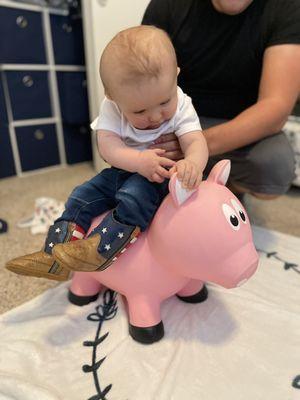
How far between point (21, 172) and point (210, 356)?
1.31 meters

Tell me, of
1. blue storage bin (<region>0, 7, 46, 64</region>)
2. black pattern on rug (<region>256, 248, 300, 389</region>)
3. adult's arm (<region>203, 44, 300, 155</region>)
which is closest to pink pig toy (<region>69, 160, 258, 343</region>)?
adult's arm (<region>203, 44, 300, 155</region>)

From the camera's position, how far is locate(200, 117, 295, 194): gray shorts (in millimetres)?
971

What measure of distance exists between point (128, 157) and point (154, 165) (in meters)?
0.05

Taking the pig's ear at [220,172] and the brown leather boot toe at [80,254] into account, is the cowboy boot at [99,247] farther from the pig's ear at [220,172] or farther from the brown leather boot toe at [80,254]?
the pig's ear at [220,172]

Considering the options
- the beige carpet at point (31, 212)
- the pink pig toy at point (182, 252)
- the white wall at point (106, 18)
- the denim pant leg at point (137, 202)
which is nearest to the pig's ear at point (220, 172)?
the pink pig toy at point (182, 252)

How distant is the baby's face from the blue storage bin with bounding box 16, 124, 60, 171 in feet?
3.69

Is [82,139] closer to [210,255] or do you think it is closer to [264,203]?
[264,203]

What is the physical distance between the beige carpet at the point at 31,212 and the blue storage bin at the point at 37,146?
0.06 m

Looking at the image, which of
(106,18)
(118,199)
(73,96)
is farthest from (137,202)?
(73,96)

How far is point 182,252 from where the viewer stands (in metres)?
0.60

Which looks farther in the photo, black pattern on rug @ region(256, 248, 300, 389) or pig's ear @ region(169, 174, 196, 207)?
black pattern on rug @ region(256, 248, 300, 389)

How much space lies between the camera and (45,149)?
67.5 inches

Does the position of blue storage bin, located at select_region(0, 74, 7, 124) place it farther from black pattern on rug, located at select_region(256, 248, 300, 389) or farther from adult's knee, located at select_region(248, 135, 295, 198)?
black pattern on rug, located at select_region(256, 248, 300, 389)

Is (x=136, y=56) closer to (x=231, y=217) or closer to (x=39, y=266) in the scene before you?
(x=231, y=217)
